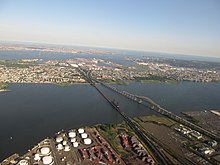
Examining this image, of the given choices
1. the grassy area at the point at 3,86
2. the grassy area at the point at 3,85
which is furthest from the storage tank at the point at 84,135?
the grassy area at the point at 3,85

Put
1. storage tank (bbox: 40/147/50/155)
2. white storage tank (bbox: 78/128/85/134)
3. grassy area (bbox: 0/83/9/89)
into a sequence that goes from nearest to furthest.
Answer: storage tank (bbox: 40/147/50/155) < white storage tank (bbox: 78/128/85/134) < grassy area (bbox: 0/83/9/89)

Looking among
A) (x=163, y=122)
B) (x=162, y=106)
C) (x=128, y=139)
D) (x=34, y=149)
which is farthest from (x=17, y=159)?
(x=162, y=106)

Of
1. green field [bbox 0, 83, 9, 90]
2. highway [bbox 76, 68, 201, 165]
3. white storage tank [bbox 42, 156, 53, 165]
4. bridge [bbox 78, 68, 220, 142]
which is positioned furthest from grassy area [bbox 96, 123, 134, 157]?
green field [bbox 0, 83, 9, 90]

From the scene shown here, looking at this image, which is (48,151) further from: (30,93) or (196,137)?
(30,93)

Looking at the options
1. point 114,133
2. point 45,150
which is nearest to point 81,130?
point 114,133

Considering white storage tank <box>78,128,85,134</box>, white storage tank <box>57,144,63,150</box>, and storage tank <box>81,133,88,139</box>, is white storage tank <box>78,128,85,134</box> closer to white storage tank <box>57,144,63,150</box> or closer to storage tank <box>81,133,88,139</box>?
storage tank <box>81,133,88,139</box>

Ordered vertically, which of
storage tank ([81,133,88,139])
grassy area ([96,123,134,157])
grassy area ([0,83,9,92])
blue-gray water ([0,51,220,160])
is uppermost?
storage tank ([81,133,88,139])

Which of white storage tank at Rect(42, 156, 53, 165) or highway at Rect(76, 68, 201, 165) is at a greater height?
white storage tank at Rect(42, 156, 53, 165)
